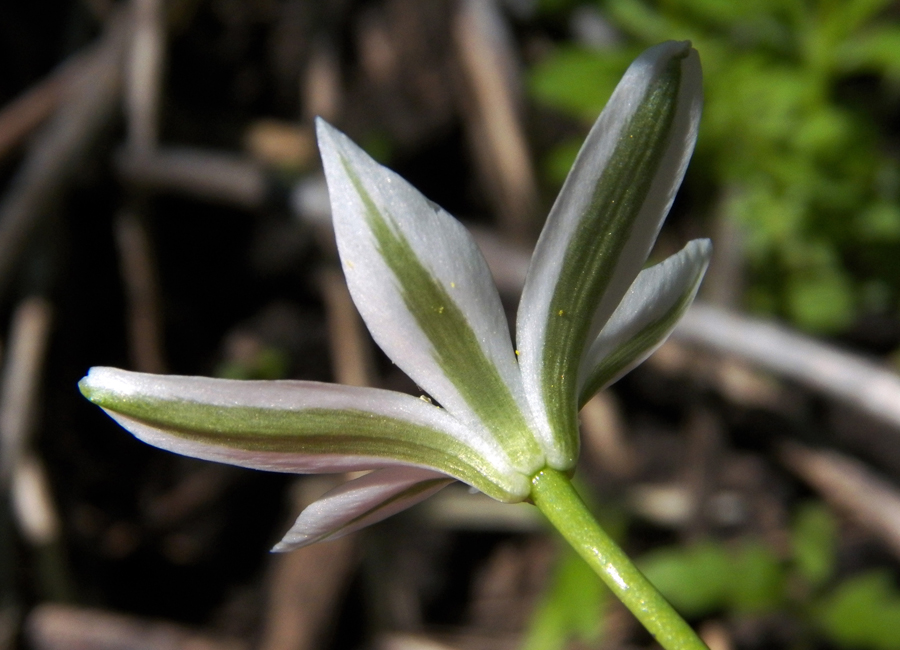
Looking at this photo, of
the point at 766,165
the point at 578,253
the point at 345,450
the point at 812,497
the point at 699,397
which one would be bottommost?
the point at 812,497

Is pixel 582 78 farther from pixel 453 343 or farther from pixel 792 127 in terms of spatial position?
pixel 453 343

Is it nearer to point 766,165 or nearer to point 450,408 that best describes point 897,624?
point 766,165

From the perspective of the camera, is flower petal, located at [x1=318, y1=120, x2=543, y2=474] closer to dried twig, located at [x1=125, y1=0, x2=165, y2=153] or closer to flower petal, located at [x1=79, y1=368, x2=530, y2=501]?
flower petal, located at [x1=79, y1=368, x2=530, y2=501]

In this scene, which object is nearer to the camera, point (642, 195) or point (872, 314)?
point (642, 195)

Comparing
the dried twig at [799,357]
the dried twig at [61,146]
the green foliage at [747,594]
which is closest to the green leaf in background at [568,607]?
the green foliage at [747,594]

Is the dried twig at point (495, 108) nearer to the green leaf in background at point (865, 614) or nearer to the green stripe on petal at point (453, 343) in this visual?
the green leaf in background at point (865, 614)

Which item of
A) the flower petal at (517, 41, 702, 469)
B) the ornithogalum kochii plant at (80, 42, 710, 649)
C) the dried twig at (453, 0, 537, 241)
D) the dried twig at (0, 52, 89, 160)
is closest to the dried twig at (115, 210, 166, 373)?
the dried twig at (0, 52, 89, 160)

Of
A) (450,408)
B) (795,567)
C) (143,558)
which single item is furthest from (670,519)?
(450,408)

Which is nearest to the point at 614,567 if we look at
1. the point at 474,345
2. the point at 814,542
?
the point at 474,345
